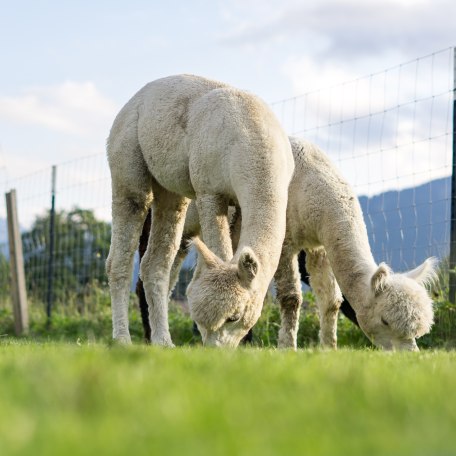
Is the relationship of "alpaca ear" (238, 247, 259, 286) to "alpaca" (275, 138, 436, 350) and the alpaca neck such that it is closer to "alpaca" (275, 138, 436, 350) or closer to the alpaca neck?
"alpaca" (275, 138, 436, 350)

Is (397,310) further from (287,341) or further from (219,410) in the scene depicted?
(219,410)

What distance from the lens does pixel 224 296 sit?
5770 mm

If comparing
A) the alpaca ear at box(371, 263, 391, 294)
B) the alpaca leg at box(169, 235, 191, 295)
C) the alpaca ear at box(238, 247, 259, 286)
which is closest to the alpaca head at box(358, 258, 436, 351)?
the alpaca ear at box(371, 263, 391, 294)

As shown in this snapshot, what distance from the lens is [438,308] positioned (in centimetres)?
905

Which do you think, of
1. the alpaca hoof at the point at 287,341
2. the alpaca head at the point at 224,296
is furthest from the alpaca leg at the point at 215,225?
the alpaca hoof at the point at 287,341

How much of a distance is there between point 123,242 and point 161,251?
356mm

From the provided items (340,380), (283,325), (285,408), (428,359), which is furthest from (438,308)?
(285,408)

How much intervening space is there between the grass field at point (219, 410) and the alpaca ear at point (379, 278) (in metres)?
3.54

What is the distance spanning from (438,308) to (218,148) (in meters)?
3.53

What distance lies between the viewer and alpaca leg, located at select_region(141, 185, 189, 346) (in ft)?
25.2

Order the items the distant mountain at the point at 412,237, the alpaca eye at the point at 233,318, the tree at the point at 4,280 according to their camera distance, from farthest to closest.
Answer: the tree at the point at 4,280, the distant mountain at the point at 412,237, the alpaca eye at the point at 233,318

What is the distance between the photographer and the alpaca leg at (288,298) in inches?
305

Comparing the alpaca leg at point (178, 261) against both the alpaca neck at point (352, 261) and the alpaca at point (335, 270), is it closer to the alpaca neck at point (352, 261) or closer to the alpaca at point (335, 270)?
the alpaca at point (335, 270)

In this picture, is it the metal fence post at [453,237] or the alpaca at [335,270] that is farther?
the metal fence post at [453,237]
